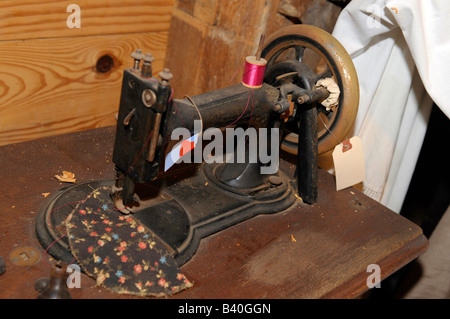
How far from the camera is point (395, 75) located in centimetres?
148

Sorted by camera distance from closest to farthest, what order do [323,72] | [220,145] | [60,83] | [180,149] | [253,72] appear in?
1. [180,149]
2. [253,72]
3. [323,72]
4. [220,145]
5. [60,83]

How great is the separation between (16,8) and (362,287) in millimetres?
1147

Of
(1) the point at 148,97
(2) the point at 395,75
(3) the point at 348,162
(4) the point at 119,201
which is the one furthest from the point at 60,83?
(2) the point at 395,75

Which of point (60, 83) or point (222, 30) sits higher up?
point (222, 30)

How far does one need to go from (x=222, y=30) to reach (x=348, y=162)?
63cm

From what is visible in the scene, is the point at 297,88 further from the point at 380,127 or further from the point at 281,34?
the point at 380,127

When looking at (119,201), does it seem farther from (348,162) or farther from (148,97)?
(348,162)

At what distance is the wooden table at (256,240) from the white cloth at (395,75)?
0.25m

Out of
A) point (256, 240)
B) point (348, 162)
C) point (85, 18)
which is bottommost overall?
point (256, 240)

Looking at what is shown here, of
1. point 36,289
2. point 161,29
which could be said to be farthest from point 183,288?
point 161,29

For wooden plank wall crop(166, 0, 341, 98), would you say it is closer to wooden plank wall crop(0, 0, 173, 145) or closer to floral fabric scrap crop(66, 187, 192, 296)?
wooden plank wall crop(0, 0, 173, 145)

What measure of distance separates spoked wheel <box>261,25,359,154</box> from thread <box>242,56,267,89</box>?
4.4 inches

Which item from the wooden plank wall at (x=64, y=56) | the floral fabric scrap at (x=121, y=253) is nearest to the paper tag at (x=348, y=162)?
the floral fabric scrap at (x=121, y=253)

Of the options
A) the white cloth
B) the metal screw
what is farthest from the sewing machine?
the white cloth
